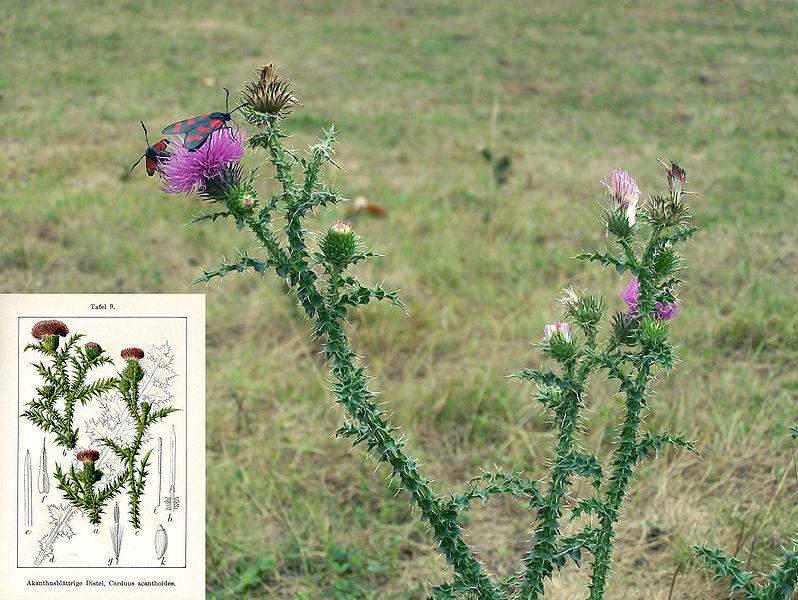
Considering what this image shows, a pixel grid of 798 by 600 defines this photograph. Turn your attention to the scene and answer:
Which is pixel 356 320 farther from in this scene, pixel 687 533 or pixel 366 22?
pixel 366 22

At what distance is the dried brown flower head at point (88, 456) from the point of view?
1.61m

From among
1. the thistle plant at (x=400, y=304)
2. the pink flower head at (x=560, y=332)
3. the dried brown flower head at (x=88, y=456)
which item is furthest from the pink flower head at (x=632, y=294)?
the dried brown flower head at (x=88, y=456)

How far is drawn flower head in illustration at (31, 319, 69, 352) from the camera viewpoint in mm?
1628

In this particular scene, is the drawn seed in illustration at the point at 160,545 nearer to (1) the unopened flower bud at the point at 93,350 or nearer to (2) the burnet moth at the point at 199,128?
(1) the unopened flower bud at the point at 93,350

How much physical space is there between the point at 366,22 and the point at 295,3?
1.92 feet

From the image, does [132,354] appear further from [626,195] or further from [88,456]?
[626,195]

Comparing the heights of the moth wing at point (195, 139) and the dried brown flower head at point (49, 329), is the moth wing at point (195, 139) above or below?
above

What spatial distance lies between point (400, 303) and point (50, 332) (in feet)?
2.46

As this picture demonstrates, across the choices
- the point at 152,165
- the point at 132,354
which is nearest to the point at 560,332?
the point at 152,165

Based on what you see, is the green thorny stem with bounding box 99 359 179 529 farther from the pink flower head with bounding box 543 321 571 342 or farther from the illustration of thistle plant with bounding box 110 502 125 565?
the pink flower head with bounding box 543 321 571 342

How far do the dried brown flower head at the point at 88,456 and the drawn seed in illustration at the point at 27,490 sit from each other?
10 centimetres

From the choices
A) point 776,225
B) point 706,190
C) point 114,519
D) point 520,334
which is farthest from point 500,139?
→ point 114,519

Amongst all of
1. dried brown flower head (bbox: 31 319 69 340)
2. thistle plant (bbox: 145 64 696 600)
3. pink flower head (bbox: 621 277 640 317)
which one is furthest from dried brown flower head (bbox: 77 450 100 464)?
pink flower head (bbox: 621 277 640 317)

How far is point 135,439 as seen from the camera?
1628mm
